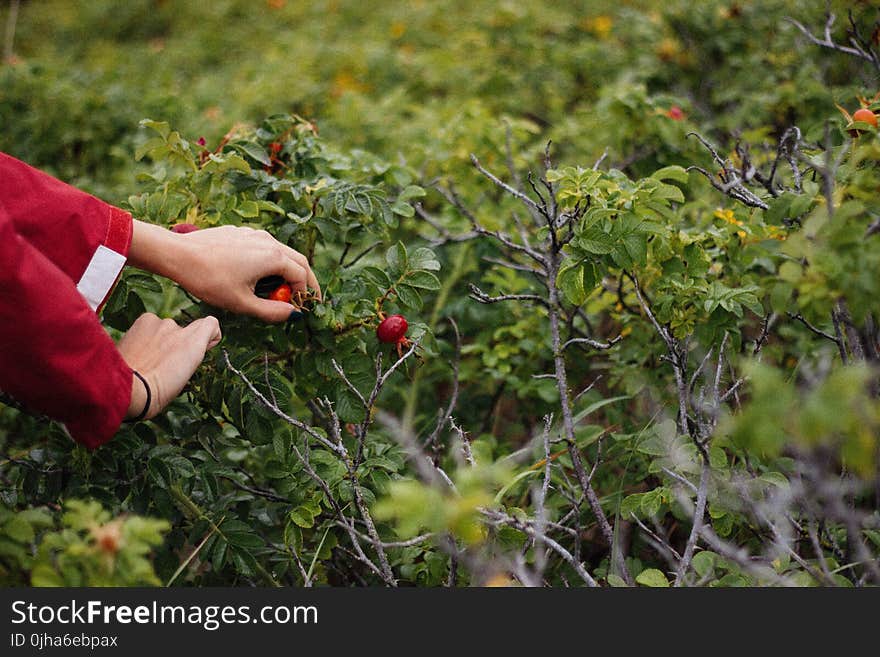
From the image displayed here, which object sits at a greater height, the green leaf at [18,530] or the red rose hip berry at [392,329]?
the red rose hip berry at [392,329]

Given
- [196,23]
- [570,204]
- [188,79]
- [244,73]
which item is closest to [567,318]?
[570,204]

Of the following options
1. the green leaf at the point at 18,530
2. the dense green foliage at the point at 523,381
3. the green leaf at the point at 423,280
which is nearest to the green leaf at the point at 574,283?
the dense green foliage at the point at 523,381

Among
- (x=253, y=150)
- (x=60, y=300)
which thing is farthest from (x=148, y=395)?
(x=253, y=150)

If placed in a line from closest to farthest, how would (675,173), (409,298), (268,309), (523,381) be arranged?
(268,309), (409,298), (675,173), (523,381)

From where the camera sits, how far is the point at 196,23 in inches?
219

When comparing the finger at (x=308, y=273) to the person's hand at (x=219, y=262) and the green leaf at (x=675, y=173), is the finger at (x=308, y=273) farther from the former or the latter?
the green leaf at (x=675, y=173)

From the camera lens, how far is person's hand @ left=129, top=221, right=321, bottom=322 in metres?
1.36

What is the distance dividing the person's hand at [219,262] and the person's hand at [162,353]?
0.21ft

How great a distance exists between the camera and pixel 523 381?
199 centimetres

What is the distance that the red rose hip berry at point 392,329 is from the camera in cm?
145

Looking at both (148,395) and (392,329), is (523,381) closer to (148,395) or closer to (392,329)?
(392,329)

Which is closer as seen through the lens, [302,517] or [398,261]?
Result: [302,517]

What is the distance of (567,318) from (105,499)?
108 cm

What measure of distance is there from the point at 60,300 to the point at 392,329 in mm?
568
